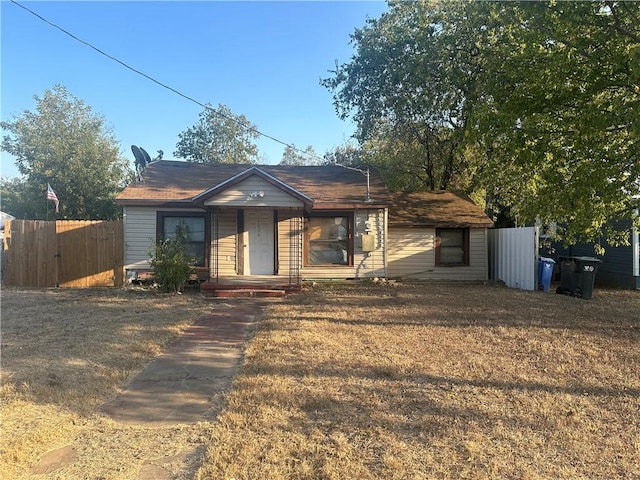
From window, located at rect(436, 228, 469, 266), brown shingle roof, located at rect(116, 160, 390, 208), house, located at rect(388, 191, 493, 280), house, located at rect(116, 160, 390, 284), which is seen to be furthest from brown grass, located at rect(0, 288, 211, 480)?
window, located at rect(436, 228, 469, 266)

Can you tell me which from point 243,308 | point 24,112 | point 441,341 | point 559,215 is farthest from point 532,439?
point 24,112

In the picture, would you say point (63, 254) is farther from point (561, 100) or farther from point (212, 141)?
point (212, 141)

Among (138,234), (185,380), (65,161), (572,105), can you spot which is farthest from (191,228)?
(65,161)

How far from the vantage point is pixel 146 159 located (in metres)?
17.4

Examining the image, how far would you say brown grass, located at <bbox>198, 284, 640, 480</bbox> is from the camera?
3.02 metres

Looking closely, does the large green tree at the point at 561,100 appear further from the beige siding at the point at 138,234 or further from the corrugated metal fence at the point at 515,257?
the beige siding at the point at 138,234

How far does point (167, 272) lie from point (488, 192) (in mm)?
13585

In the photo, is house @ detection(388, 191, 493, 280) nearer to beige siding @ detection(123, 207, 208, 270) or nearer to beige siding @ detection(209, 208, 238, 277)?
beige siding @ detection(209, 208, 238, 277)

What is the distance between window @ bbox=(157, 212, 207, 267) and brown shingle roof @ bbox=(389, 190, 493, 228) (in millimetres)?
6278

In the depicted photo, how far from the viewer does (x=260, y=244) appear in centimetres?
1335

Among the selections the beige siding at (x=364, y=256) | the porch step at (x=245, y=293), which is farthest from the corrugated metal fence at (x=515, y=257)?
the porch step at (x=245, y=293)

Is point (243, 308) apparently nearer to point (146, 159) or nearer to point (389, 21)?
point (146, 159)

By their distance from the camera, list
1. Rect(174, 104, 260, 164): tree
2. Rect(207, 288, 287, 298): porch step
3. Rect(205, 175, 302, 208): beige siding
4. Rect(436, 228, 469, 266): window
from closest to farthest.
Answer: Rect(207, 288, 287, 298): porch step
Rect(205, 175, 302, 208): beige siding
Rect(436, 228, 469, 266): window
Rect(174, 104, 260, 164): tree

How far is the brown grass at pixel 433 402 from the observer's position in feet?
9.92
